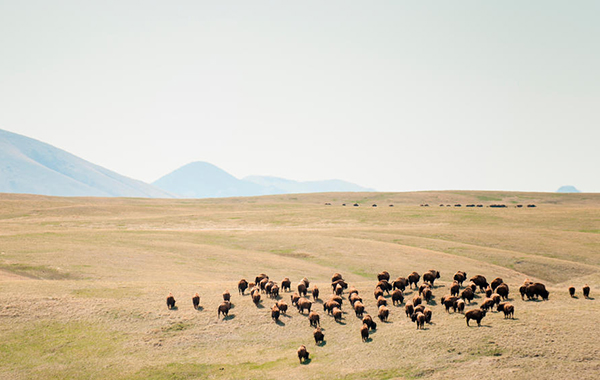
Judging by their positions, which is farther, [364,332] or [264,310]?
[264,310]

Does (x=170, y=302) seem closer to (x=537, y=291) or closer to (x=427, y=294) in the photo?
(x=427, y=294)

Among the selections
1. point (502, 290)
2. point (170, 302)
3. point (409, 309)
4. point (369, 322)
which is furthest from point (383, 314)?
point (170, 302)

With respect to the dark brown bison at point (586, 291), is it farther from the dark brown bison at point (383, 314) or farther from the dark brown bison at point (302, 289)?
the dark brown bison at point (302, 289)

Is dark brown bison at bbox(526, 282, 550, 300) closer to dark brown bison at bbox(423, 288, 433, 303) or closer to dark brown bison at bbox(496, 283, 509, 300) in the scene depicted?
dark brown bison at bbox(496, 283, 509, 300)

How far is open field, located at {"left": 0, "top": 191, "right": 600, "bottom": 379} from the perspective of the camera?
22641mm

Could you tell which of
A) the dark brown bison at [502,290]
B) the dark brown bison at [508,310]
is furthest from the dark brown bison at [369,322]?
the dark brown bison at [502,290]

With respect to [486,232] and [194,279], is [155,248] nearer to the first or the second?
[194,279]

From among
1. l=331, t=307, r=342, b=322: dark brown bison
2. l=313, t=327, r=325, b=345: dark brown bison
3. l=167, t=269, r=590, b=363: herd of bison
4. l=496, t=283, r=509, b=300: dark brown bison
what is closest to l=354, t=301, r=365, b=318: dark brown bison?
l=167, t=269, r=590, b=363: herd of bison

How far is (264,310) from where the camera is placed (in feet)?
102

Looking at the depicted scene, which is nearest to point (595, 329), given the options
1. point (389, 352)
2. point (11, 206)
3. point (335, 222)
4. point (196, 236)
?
point (389, 352)

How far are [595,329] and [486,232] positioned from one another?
46198 mm

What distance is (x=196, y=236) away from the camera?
66.2 metres

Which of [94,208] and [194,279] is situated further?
[94,208]

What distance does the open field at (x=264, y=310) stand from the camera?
22.6m
